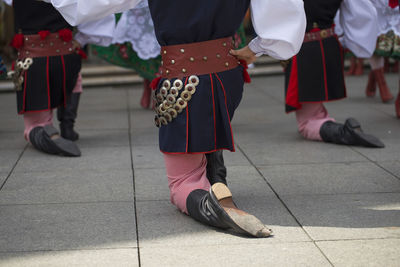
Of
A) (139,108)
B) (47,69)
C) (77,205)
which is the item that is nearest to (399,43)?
(139,108)

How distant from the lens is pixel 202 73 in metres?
3.21

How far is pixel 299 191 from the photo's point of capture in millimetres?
3762

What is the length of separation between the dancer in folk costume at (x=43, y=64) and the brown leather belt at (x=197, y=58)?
174 centimetres

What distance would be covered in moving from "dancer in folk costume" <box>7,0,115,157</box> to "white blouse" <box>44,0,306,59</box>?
5.40 feet

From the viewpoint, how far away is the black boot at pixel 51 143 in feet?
15.4

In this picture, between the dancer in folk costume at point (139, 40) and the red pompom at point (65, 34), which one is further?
the dancer in folk costume at point (139, 40)

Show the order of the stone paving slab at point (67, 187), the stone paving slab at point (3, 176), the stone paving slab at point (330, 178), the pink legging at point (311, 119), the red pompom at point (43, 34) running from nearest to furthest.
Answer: the stone paving slab at point (67, 187), the stone paving slab at point (330, 178), the stone paving slab at point (3, 176), the red pompom at point (43, 34), the pink legging at point (311, 119)

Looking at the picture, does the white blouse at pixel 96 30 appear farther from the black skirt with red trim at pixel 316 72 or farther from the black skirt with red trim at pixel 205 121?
the black skirt with red trim at pixel 205 121

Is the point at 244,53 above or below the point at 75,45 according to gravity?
above

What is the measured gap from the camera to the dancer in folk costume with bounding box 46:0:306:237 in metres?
3.06

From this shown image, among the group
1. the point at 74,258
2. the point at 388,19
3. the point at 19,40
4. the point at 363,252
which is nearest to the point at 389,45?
the point at 388,19

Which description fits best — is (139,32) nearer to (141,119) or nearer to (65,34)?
(141,119)

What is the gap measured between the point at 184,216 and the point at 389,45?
360cm

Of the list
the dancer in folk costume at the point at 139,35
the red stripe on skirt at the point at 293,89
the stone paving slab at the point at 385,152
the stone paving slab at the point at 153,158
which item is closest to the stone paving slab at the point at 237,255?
the stone paving slab at the point at 153,158
